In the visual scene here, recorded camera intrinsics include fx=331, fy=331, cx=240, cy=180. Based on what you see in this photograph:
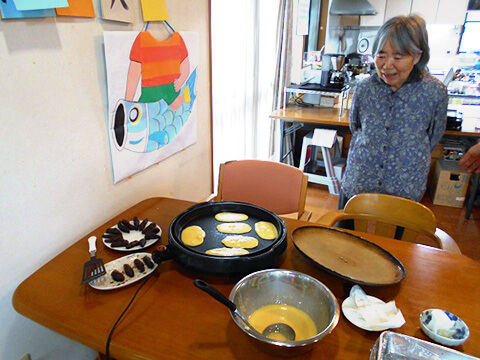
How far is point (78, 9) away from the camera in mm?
994

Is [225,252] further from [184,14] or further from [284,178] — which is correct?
[184,14]

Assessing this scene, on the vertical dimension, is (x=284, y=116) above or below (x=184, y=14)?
below

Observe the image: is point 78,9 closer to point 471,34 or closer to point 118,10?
Result: point 118,10

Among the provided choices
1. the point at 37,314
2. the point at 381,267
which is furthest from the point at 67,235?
the point at 381,267

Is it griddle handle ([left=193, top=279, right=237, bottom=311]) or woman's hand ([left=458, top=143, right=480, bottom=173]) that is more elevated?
woman's hand ([left=458, top=143, right=480, bottom=173])

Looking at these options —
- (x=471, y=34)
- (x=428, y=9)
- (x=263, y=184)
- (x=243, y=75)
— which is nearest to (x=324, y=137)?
(x=243, y=75)

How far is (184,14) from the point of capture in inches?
62.7

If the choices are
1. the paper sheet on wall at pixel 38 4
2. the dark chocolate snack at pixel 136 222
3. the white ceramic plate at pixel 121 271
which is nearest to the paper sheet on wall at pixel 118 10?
the paper sheet on wall at pixel 38 4

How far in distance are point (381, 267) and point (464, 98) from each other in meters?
3.50

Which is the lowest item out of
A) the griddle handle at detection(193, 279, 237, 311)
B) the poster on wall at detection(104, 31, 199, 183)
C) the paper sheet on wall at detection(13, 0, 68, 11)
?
the griddle handle at detection(193, 279, 237, 311)

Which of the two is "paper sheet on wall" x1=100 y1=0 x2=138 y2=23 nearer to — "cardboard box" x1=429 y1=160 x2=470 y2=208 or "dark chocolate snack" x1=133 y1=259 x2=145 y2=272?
"dark chocolate snack" x1=133 y1=259 x2=145 y2=272

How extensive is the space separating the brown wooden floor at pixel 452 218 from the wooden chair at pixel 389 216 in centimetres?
127

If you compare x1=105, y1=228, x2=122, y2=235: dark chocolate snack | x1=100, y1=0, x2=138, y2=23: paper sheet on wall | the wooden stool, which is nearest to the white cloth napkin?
x1=105, y1=228, x2=122, y2=235: dark chocolate snack

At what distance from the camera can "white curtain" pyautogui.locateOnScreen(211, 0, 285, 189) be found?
2293 mm
